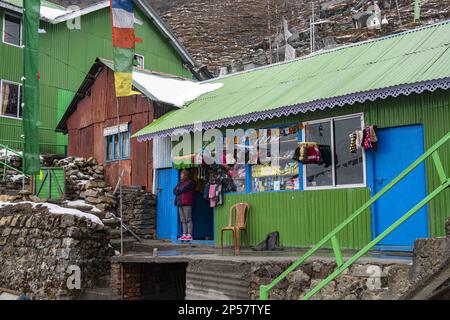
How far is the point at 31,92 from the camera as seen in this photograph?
1498 cm

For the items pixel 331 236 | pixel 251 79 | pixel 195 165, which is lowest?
pixel 331 236

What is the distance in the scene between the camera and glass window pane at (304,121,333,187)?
10.5 meters

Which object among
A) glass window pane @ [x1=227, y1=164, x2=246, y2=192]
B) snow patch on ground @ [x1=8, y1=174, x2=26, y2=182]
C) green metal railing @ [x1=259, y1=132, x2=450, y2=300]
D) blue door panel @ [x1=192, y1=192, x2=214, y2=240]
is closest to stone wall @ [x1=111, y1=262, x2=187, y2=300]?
glass window pane @ [x1=227, y1=164, x2=246, y2=192]

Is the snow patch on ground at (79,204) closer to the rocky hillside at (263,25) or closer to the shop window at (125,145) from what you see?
the shop window at (125,145)

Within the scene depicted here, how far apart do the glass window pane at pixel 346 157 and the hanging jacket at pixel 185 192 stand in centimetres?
446

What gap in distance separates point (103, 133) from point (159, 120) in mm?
3795

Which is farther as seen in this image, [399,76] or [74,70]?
[74,70]

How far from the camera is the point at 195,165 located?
530 inches

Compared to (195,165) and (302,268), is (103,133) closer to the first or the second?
(195,165)

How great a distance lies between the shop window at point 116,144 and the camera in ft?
54.4

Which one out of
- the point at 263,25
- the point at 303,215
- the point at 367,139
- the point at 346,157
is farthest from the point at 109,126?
the point at 263,25

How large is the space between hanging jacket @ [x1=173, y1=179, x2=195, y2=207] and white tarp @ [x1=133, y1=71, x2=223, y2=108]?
2.61m

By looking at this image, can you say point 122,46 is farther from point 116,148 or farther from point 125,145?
point 116,148
